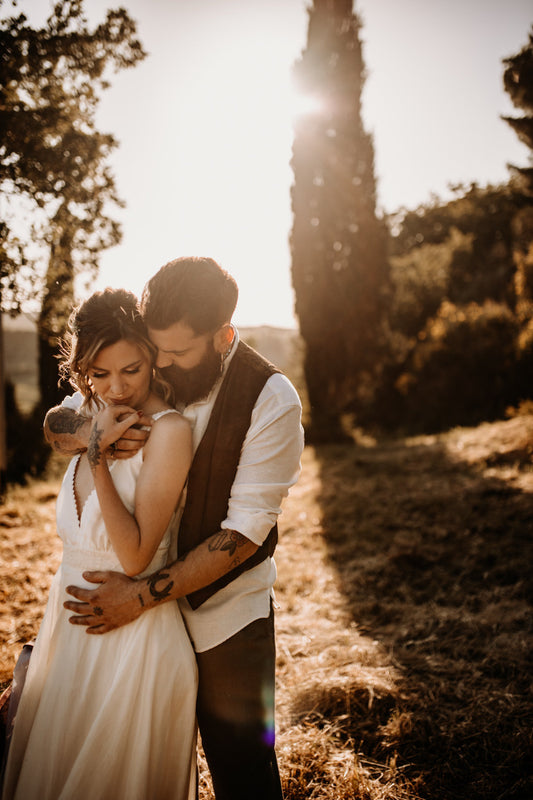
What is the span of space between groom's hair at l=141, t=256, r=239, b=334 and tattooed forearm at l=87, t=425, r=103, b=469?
16.3 inches

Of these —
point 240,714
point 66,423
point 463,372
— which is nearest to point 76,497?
point 66,423

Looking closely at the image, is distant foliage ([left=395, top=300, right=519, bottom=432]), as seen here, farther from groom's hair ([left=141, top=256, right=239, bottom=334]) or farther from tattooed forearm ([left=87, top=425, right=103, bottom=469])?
tattooed forearm ([left=87, top=425, right=103, bottom=469])

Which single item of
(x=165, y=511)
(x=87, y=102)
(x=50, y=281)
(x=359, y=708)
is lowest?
(x=359, y=708)

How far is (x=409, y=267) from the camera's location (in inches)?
816

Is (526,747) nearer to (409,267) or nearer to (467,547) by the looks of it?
(467,547)

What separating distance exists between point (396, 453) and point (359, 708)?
20.1ft

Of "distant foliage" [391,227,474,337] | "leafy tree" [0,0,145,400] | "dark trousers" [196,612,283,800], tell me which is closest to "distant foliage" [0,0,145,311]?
"leafy tree" [0,0,145,400]

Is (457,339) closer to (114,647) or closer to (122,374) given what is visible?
(122,374)

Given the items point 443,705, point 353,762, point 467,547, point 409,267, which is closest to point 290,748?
point 353,762

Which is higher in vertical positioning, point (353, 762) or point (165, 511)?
point (165, 511)

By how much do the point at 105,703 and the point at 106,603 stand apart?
30 centimetres

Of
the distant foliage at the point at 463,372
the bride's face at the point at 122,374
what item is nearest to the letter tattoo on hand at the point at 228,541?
the bride's face at the point at 122,374

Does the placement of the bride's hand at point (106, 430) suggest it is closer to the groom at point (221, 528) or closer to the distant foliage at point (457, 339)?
the groom at point (221, 528)

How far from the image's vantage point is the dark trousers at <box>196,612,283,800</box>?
5.92 feet
